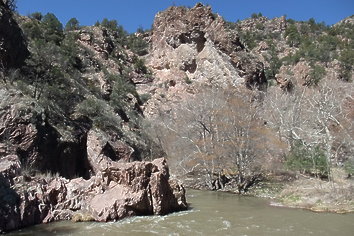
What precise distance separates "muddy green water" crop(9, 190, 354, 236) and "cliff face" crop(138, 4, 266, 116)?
29.0m

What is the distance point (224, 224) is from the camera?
15.4 meters

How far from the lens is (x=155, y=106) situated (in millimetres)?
45312

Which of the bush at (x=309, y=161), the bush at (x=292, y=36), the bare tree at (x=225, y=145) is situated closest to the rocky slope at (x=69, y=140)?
the bare tree at (x=225, y=145)

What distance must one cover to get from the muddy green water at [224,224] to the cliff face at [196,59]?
2901 centimetres

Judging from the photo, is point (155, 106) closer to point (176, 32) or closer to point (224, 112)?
point (176, 32)

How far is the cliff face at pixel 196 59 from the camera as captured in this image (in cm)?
4734

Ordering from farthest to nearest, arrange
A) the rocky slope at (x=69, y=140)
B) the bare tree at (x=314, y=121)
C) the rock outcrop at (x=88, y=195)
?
the bare tree at (x=314, y=121) → the rocky slope at (x=69, y=140) → the rock outcrop at (x=88, y=195)

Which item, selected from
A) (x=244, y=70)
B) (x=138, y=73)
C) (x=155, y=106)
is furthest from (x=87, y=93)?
(x=244, y=70)

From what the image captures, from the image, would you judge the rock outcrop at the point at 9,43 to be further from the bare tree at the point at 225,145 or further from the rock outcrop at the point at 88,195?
the bare tree at the point at 225,145

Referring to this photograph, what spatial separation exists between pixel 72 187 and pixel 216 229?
254 inches

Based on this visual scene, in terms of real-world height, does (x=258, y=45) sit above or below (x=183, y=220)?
above

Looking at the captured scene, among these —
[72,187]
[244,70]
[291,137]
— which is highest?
[244,70]

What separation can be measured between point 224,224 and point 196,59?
36538 millimetres

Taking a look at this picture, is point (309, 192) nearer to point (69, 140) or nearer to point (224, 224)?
point (224, 224)
